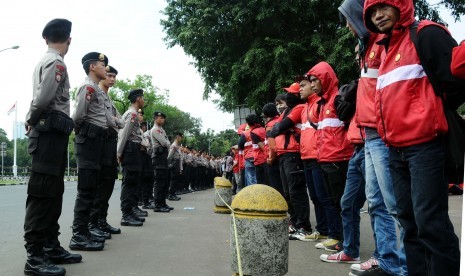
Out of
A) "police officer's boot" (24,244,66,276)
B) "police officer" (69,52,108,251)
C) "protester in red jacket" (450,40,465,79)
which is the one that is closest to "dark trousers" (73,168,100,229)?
"police officer" (69,52,108,251)

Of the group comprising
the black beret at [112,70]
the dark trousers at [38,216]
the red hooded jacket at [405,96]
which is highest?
the black beret at [112,70]

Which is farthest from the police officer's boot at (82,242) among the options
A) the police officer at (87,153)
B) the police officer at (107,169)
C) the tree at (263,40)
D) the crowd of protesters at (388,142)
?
Result: the tree at (263,40)

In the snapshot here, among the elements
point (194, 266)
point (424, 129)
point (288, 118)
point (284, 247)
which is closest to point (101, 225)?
point (194, 266)

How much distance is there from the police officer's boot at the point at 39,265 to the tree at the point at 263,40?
14812 millimetres

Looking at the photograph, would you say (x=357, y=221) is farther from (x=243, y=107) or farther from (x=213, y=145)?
(x=213, y=145)

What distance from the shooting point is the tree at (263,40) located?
18.6m

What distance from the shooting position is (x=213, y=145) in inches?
4582

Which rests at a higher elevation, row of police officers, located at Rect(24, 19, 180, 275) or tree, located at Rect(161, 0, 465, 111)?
tree, located at Rect(161, 0, 465, 111)

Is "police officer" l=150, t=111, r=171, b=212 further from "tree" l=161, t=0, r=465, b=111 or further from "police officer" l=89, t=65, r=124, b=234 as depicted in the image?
"tree" l=161, t=0, r=465, b=111

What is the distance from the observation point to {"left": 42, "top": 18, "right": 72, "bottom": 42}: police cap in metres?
5.04

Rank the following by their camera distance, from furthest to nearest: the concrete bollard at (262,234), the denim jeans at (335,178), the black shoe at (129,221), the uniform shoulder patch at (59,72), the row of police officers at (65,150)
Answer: the black shoe at (129,221)
the denim jeans at (335,178)
the uniform shoulder patch at (59,72)
the row of police officers at (65,150)
the concrete bollard at (262,234)

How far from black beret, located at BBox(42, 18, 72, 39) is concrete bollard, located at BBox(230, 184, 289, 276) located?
2.70 metres

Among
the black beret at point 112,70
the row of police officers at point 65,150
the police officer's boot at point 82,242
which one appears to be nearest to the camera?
the row of police officers at point 65,150

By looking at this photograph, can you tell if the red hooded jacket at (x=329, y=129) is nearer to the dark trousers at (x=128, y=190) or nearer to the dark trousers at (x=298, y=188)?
the dark trousers at (x=298, y=188)
